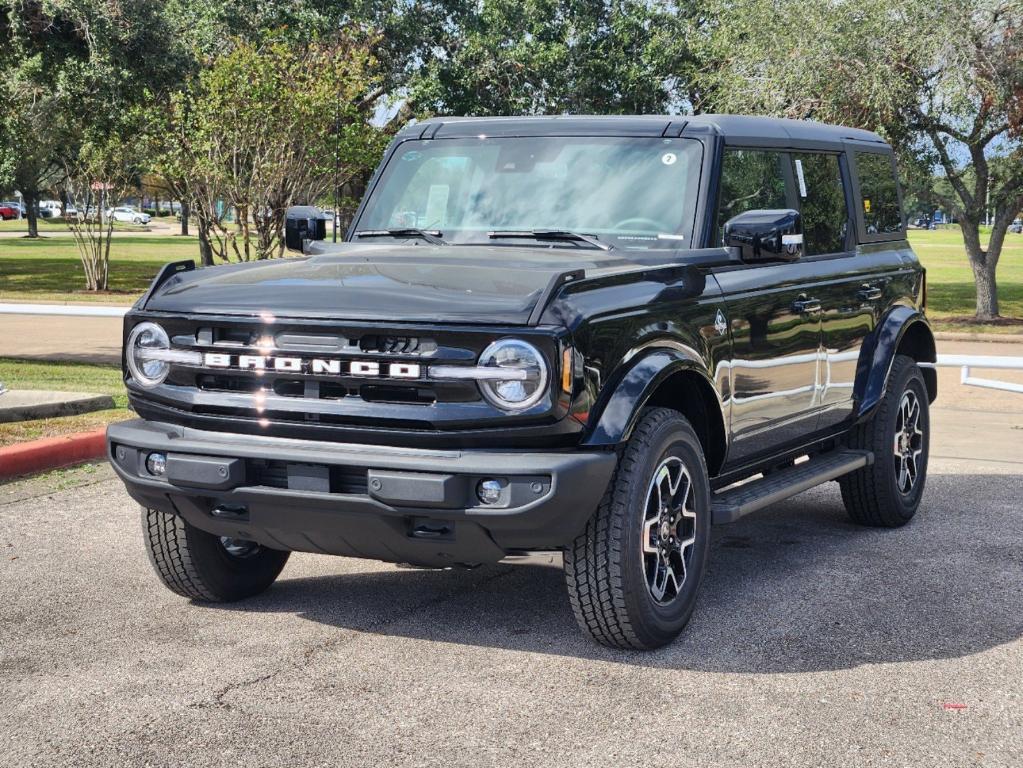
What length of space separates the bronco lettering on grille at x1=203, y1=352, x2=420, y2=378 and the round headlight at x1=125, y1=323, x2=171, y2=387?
0.24 m

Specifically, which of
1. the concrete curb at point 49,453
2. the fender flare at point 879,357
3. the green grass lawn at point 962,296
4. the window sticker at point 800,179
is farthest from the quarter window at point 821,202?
the green grass lawn at point 962,296

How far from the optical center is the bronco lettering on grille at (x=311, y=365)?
462 cm

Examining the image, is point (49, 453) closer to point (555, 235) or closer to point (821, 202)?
point (555, 235)

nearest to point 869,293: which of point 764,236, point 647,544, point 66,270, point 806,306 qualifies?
point 806,306

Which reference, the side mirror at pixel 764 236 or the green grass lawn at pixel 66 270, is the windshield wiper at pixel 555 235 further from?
the green grass lawn at pixel 66 270

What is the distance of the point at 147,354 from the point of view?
16.8 feet

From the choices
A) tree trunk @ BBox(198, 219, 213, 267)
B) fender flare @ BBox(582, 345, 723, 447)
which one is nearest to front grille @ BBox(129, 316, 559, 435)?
fender flare @ BBox(582, 345, 723, 447)

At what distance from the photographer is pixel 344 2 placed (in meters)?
34.2

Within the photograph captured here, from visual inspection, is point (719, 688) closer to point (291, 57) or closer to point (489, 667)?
point (489, 667)

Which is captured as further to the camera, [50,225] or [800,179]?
[50,225]

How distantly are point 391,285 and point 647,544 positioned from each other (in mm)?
1293

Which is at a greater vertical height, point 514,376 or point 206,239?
point 514,376

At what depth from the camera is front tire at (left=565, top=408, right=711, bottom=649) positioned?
4840 mm

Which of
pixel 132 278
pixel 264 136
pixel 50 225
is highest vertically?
pixel 264 136
